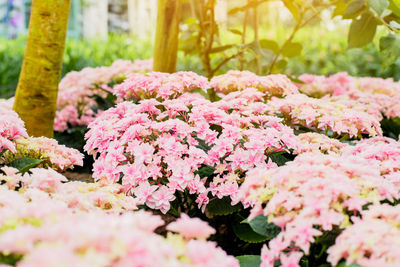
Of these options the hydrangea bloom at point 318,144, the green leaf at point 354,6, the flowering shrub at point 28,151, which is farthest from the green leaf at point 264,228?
the green leaf at point 354,6

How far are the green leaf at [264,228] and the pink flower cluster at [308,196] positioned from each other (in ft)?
0.23

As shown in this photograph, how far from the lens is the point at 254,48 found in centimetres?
283

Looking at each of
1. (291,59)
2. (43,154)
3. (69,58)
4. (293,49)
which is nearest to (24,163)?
(43,154)

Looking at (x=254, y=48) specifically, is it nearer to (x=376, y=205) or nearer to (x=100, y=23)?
(x=376, y=205)

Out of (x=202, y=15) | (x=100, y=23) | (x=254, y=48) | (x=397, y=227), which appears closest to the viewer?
(x=397, y=227)

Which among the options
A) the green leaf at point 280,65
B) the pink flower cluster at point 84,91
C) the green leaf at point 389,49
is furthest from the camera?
the green leaf at point 280,65

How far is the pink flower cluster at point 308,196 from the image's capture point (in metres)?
1.11

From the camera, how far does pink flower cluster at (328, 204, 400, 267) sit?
99cm

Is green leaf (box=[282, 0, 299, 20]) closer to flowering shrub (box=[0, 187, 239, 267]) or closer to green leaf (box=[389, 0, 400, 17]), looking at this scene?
green leaf (box=[389, 0, 400, 17])

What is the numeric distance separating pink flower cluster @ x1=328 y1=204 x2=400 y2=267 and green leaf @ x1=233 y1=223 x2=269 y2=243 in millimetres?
576

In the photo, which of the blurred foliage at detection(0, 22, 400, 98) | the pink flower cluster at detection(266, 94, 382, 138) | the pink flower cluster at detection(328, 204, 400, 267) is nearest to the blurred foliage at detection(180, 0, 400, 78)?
the pink flower cluster at detection(266, 94, 382, 138)

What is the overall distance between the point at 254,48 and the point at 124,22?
28.3 ft

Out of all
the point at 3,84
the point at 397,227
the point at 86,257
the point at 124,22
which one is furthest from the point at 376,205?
the point at 124,22

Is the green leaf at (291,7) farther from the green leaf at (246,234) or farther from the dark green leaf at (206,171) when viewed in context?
the green leaf at (246,234)
